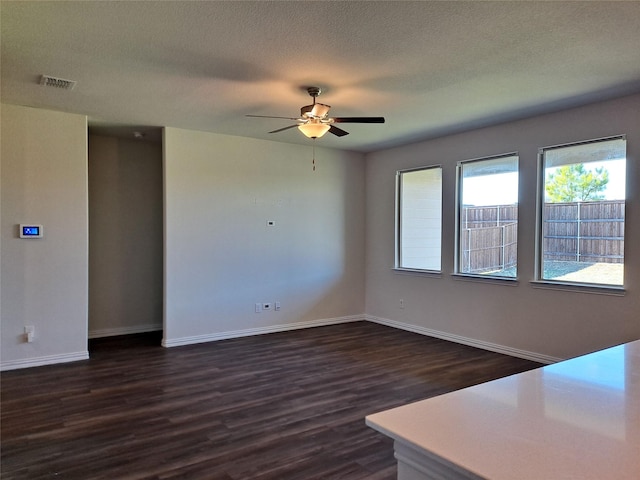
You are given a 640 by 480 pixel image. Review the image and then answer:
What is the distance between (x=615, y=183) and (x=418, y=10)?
294 cm

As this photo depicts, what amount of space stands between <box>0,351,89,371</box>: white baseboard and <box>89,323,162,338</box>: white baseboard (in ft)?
3.56

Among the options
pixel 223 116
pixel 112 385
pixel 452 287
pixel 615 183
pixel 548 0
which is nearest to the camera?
pixel 548 0

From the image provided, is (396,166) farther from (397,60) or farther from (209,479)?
(209,479)

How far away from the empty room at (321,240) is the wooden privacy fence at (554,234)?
23 millimetres

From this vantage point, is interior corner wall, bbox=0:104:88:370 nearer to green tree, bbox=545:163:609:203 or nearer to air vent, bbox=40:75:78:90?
air vent, bbox=40:75:78:90

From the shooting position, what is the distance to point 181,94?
3.97 meters

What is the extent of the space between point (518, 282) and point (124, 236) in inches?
203

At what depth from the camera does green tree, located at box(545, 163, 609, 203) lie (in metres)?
4.27

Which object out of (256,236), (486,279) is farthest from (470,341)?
(256,236)

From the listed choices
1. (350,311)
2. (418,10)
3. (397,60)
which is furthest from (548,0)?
(350,311)

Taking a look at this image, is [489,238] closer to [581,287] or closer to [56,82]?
[581,287]

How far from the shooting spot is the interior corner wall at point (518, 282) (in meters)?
4.02

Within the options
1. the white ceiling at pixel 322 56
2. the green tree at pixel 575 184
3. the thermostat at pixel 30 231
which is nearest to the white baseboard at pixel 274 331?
the thermostat at pixel 30 231

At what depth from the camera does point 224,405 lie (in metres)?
3.45
